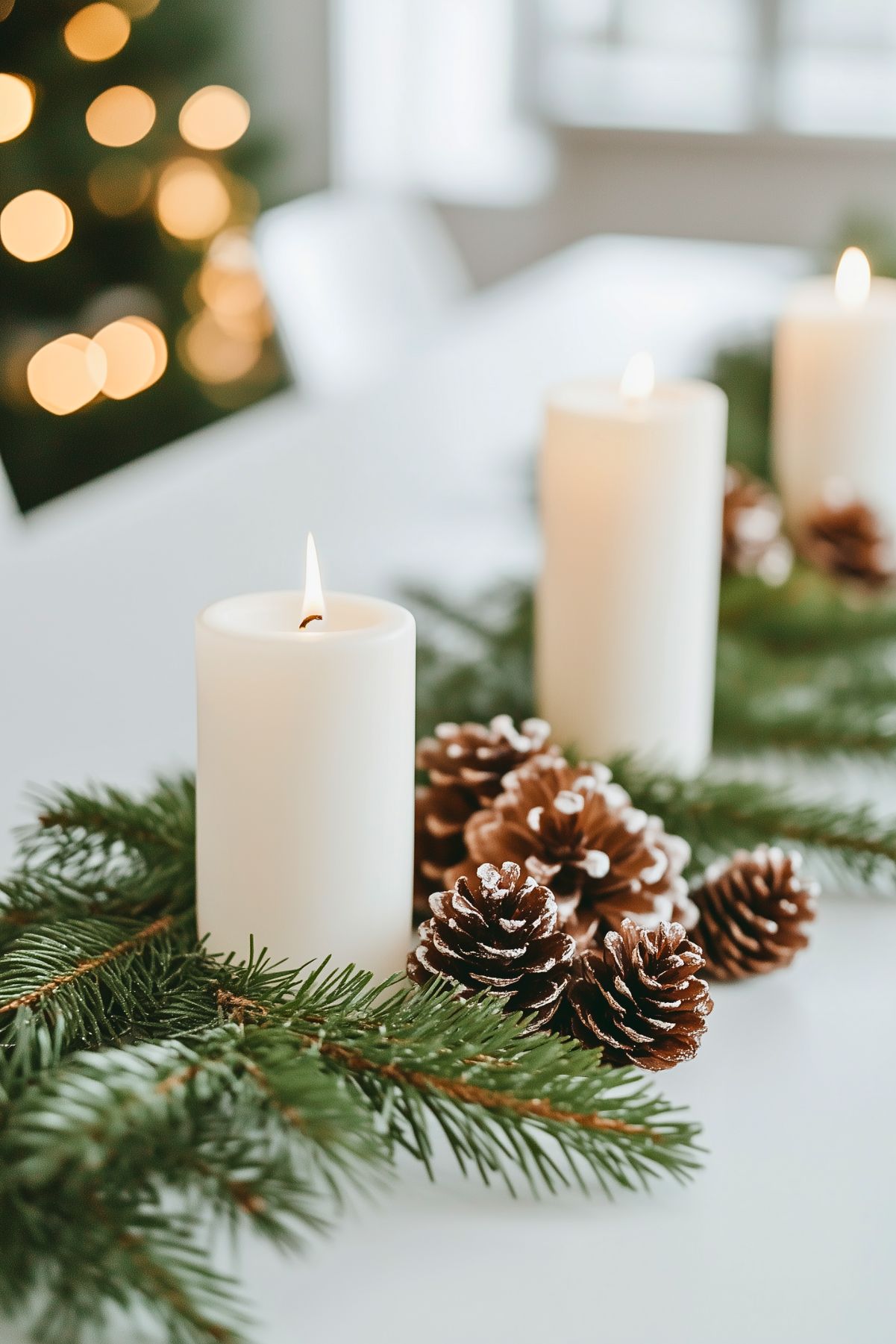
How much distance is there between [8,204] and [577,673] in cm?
105

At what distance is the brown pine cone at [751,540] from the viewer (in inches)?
31.5

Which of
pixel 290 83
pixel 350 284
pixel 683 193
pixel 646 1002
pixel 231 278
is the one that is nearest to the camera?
pixel 646 1002

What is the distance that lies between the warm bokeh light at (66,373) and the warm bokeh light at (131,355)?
0.03 m

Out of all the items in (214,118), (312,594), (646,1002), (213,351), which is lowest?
(213,351)

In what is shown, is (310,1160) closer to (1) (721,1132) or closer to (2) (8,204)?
(1) (721,1132)

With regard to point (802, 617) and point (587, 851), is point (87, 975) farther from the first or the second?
point (802, 617)

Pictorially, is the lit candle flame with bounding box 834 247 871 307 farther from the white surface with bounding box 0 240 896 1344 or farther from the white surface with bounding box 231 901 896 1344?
the white surface with bounding box 231 901 896 1344

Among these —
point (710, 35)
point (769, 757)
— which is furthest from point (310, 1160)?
point (710, 35)

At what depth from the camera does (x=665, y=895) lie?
1.40ft

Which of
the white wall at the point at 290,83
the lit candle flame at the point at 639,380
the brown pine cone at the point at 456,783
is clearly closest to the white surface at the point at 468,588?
the brown pine cone at the point at 456,783

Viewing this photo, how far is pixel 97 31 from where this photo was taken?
145 cm

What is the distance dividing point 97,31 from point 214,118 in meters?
0.41

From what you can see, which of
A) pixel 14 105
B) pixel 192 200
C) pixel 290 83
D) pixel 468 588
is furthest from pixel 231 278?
pixel 468 588

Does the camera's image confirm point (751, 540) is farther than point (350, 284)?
No
